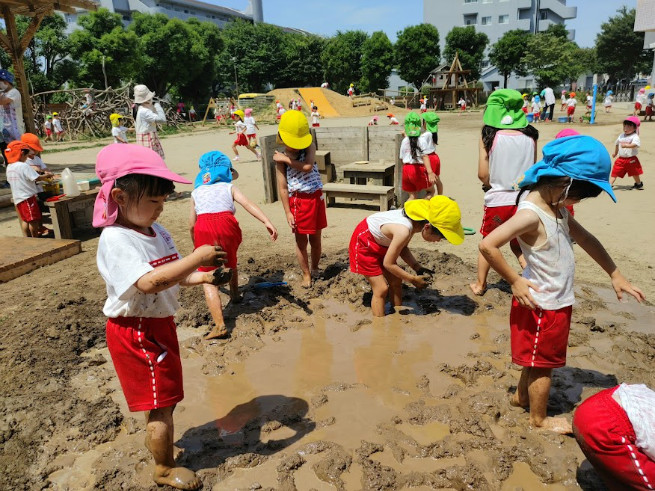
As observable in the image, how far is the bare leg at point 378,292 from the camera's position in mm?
4512

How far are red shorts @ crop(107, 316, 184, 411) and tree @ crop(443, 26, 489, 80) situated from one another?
53505mm

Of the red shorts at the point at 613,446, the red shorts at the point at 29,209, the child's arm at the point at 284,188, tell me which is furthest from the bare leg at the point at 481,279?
the red shorts at the point at 29,209

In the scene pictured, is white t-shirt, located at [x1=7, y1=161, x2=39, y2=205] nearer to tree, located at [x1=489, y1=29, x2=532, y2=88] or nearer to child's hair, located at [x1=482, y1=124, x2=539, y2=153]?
child's hair, located at [x1=482, y1=124, x2=539, y2=153]

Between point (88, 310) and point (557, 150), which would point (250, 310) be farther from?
point (557, 150)

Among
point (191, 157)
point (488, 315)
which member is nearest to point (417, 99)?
point (191, 157)

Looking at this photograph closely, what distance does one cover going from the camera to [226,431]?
10.3 feet

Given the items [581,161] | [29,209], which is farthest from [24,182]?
[581,161]

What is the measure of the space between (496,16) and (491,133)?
6416 cm

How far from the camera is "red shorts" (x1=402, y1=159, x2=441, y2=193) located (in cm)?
772

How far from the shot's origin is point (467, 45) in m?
51.1

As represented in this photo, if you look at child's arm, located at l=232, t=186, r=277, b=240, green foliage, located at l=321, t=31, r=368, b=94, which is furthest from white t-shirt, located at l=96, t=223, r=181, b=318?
green foliage, located at l=321, t=31, r=368, b=94

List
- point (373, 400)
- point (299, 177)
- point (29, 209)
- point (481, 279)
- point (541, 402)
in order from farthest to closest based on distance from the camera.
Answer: point (29, 209) < point (299, 177) < point (481, 279) < point (373, 400) < point (541, 402)

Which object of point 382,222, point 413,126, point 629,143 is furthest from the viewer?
point 629,143

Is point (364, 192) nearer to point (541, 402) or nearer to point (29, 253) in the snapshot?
point (29, 253)
